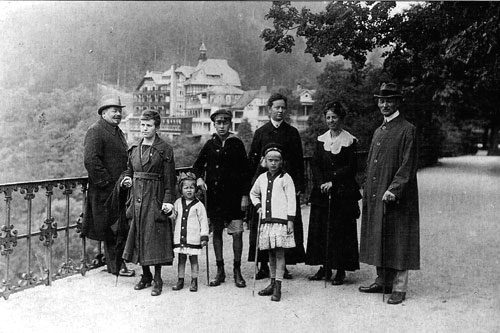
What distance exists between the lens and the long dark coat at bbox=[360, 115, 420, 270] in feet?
15.1

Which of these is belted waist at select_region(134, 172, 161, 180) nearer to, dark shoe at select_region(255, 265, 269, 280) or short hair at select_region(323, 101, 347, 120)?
dark shoe at select_region(255, 265, 269, 280)

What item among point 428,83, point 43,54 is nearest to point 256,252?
point 428,83

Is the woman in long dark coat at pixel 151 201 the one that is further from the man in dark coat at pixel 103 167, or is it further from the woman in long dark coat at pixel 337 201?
the woman in long dark coat at pixel 337 201

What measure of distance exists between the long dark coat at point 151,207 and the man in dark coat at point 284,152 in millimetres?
910

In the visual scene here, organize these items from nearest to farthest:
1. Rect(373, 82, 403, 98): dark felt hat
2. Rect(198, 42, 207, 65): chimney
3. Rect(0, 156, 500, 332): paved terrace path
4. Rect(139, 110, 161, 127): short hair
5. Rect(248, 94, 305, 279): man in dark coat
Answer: Rect(0, 156, 500, 332): paved terrace path < Rect(373, 82, 403, 98): dark felt hat < Rect(139, 110, 161, 127): short hair < Rect(248, 94, 305, 279): man in dark coat < Rect(198, 42, 207, 65): chimney

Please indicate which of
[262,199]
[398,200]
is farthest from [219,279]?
[398,200]

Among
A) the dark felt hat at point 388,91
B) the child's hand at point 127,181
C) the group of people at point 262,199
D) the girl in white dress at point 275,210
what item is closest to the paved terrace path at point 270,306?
the group of people at point 262,199

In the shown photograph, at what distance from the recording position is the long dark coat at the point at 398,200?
460 centimetres

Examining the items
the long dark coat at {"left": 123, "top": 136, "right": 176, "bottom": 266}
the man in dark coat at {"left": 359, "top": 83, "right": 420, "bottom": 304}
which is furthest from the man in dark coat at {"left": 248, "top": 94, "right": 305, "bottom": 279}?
the long dark coat at {"left": 123, "top": 136, "right": 176, "bottom": 266}

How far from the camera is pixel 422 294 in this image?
189 inches

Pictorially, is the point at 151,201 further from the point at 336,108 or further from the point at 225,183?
the point at 336,108

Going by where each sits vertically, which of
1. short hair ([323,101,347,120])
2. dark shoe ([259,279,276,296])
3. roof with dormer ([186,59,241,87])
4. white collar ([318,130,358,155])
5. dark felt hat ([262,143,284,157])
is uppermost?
roof with dormer ([186,59,241,87])

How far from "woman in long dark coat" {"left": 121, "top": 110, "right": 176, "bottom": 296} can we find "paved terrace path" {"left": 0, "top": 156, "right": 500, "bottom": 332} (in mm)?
337

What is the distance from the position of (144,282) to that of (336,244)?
1957 mm
